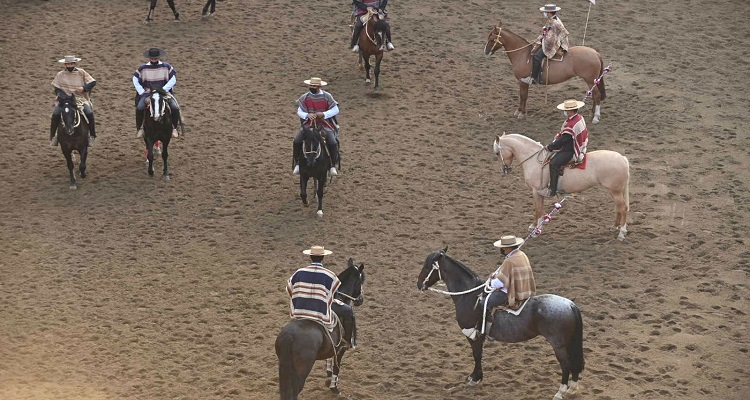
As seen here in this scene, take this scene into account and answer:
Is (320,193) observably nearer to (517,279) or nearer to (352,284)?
(352,284)

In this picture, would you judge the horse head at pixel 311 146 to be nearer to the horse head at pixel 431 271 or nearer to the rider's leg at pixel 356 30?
the horse head at pixel 431 271

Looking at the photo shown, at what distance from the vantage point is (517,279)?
14.6m

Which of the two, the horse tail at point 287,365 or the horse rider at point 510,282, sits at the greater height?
the horse rider at point 510,282

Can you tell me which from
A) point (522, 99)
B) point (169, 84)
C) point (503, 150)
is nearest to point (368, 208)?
point (503, 150)

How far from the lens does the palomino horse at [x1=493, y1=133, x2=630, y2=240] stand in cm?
1891

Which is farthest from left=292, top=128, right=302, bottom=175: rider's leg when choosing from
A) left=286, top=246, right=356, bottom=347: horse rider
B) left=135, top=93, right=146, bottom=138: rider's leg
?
left=286, top=246, right=356, bottom=347: horse rider

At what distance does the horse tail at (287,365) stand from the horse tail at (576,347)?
3381mm

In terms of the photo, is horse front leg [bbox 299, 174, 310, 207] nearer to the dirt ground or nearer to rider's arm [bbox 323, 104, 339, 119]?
the dirt ground

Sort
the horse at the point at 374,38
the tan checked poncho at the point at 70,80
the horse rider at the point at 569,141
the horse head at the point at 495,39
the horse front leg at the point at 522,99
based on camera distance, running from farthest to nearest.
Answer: the horse at the point at 374,38 < the horse head at the point at 495,39 < the horse front leg at the point at 522,99 < the tan checked poncho at the point at 70,80 < the horse rider at the point at 569,141

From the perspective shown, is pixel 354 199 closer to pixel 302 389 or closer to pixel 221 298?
pixel 221 298

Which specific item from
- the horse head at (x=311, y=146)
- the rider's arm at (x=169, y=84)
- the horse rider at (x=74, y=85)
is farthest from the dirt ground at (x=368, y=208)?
the rider's arm at (x=169, y=84)

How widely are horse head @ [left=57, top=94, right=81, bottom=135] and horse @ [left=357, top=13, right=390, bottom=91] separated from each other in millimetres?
6333

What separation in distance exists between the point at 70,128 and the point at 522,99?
8.74 meters

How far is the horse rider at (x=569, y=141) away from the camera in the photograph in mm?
18797
